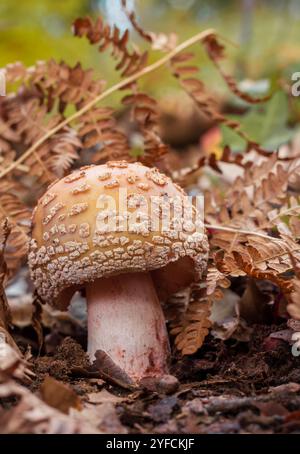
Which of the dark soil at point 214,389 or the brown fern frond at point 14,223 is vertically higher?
the brown fern frond at point 14,223

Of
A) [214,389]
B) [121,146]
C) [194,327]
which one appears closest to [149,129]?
[121,146]

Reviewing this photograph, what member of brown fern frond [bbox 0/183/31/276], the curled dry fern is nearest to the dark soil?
the curled dry fern

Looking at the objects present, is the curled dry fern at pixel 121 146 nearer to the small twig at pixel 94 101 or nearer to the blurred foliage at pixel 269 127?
the small twig at pixel 94 101

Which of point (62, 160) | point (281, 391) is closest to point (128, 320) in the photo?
point (281, 391)

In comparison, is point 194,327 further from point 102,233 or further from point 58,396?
point 58,396

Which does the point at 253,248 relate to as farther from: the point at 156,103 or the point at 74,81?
the point at 74,81

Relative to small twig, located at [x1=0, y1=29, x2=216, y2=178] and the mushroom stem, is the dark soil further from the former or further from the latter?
small twig, located at [x1=0, y1=29, x2=216, y2=178]

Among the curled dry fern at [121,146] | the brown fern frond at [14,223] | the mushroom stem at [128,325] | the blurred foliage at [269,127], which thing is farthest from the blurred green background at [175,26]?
the mushroom stem at [128,325]

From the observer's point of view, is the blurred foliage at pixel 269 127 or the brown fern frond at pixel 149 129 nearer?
the brown fern frond at pixel 149 129
